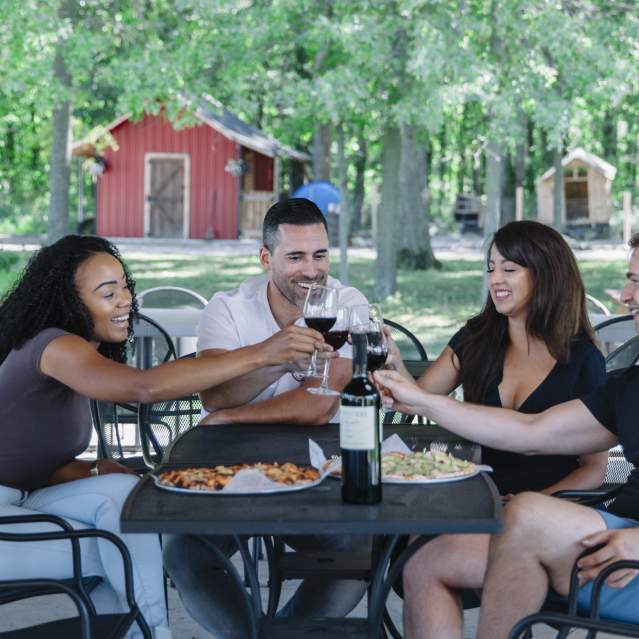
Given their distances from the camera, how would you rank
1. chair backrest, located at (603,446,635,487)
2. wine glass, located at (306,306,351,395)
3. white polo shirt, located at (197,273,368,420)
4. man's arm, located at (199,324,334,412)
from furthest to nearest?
chair backrest, located at (603,446,635,487), white polo shirt, located at (197,273,368,420), man's arm, located at (199,324,334,412), wine glass, located at (306,306,351,395)

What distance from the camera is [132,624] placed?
3035 millimetres

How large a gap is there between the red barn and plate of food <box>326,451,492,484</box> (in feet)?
92.2

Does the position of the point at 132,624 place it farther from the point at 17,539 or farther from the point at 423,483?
the point at 423,483

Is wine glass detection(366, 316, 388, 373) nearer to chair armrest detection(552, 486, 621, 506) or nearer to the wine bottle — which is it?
the wine bottle

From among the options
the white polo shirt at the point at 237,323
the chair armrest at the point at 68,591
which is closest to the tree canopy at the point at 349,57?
the white polo shirt at the point at 237,323

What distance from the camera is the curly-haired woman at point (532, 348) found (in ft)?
12.2

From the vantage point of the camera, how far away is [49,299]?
3.45m

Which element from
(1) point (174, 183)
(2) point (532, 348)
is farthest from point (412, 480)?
(1) point (174, 183)

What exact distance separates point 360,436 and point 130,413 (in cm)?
331

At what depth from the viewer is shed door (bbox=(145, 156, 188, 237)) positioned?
102ft

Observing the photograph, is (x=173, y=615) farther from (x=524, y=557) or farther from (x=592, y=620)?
(x=592, y=620)

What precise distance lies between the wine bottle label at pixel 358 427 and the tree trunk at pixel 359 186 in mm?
31049

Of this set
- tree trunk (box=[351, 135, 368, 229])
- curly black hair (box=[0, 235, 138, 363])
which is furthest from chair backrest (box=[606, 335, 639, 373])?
tree trunk (box=[351, 135, 368, 229])

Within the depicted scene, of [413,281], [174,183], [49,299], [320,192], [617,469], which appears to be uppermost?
[174,183]
